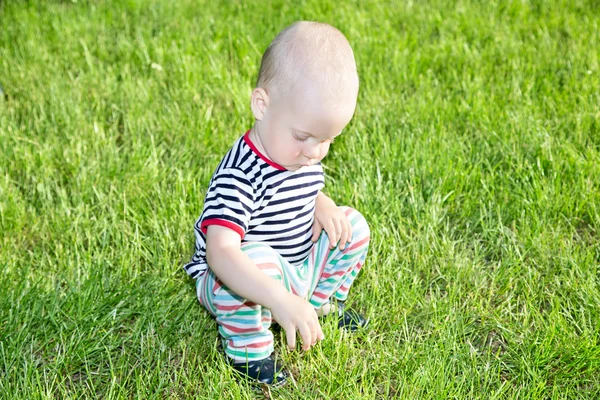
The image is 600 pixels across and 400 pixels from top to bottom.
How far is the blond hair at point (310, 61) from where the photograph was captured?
2.04 metres

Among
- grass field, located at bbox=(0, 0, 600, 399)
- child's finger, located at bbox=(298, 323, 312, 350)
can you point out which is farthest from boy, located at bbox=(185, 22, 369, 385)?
grass field, located at bbox=(0, 0, 600, 399)

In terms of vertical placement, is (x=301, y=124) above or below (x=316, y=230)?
above

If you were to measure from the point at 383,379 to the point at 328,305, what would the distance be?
1.09 ft

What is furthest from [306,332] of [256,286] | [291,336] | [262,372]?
[262,372]

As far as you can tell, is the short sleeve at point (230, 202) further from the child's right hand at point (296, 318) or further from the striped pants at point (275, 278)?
the child's right hand at point (296, 318)

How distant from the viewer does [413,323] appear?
2.59m

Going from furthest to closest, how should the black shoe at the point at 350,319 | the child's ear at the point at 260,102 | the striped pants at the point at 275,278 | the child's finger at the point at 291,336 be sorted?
the black shoe at the point at 350,319
the striped pants at the point at 275,278
the child's ear at the point at 260,102
the child's finger at the point at 291,336

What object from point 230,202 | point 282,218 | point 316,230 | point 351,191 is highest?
point 230,202

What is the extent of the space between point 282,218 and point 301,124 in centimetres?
35

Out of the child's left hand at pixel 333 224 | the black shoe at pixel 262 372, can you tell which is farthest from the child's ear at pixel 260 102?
the black shoe at pixel 262 372

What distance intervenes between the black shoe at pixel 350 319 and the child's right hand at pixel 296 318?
56cm

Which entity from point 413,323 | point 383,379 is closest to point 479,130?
point 413,323

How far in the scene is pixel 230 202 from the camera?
Answer: 214 cm

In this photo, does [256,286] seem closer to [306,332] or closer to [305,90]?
[306,332]
